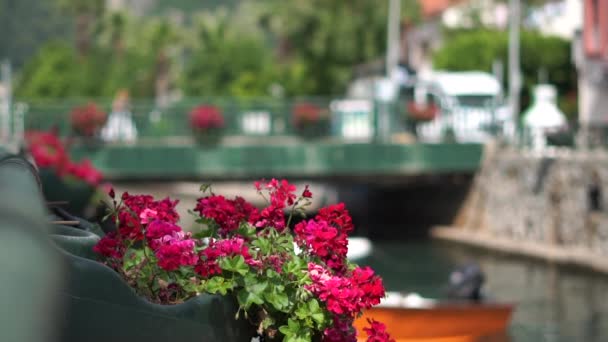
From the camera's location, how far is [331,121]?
3653cm

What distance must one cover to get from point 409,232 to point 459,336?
27610mm

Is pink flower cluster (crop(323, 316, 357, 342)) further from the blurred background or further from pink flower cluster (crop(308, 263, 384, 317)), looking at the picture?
the blurred background

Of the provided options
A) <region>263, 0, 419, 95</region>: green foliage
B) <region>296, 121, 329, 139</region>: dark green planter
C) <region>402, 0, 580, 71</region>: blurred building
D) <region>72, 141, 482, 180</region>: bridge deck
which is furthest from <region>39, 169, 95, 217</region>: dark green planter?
<region>402, 0, 580, 71</region>: blurred building

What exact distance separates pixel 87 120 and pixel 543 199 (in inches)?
515

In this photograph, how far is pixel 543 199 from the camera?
34.2 m

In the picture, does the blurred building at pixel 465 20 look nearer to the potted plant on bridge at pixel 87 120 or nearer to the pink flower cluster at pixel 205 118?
the pink flower cluster at pixel 205 118

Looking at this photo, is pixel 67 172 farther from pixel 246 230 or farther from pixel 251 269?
pixel 251 269

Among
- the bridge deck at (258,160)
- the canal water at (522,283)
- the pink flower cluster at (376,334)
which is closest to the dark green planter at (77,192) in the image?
the canal water at (522,283)

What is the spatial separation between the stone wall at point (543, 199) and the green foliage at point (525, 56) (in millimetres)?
16825

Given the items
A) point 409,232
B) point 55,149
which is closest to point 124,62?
point 409,232

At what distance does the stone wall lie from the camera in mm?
30938

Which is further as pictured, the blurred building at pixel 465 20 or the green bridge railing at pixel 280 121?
the blurred building at pixel 465 20

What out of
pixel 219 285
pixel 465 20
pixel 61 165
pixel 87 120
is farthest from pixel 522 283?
pixel 465 20

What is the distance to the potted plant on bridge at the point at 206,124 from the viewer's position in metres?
34.8
